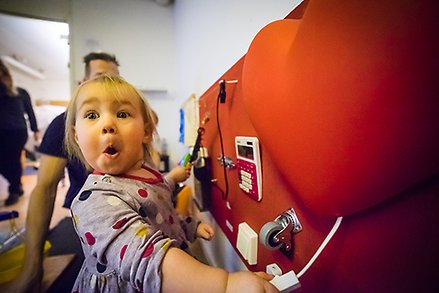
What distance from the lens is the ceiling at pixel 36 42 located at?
206 centimetres

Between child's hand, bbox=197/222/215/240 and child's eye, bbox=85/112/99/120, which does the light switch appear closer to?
child's hand, bbox=197/222/215/240

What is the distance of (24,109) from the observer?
1653mm

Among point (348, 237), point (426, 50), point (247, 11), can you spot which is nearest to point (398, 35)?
point (426, 50)

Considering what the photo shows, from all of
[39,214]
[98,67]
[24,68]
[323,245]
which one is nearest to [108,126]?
Answer: [323,245]

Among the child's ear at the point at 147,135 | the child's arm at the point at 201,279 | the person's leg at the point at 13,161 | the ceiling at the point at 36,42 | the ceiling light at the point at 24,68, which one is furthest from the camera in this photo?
the ceiling light at the point at 24,68

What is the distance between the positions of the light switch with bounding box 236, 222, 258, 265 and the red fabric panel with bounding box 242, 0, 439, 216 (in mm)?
276

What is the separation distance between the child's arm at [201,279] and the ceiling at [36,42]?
2481 mm

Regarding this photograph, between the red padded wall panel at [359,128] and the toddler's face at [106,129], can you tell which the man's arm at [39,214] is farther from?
the red padded wall panel at [359,128]

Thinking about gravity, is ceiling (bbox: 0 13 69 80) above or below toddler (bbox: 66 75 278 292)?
above

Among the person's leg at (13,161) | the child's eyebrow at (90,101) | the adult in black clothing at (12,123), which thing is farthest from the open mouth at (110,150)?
the person's leg at (13,161)

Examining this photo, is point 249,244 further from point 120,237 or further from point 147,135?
point 147,135

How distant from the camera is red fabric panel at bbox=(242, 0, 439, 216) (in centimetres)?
15

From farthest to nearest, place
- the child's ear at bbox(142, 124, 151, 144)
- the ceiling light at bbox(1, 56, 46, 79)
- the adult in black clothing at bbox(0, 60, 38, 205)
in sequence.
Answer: the ceiling light at bbox(1, 56, 46, 79) < the adult in black clothing at bbox(0, 60, 38, 205) < the child's ear at bbox(142, 124, 151, 144)

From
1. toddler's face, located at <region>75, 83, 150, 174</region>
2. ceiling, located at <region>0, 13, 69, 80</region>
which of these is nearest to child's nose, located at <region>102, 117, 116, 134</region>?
toddler's face, located at <region>75, 83, 150, 174</region>
